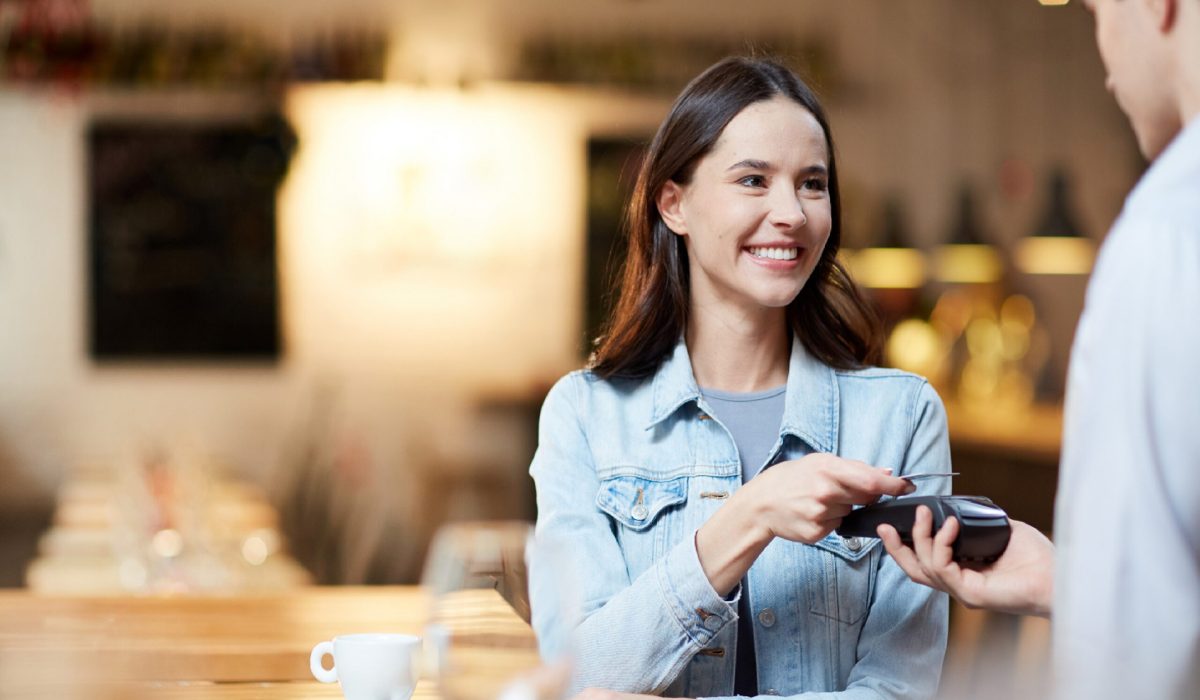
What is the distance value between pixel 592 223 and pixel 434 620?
250 inches

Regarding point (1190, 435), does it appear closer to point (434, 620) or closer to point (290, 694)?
point (434, 620)

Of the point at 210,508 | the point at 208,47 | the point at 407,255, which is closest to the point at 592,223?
the point at 407,255

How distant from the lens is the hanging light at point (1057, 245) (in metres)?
6.39

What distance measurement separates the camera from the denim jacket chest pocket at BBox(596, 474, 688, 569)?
158 cm

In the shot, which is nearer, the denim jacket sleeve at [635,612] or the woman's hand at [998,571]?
the woman's hand at [998,571]

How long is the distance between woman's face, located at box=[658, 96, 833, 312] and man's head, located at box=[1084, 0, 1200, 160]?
618 millimetres

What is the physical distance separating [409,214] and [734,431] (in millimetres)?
5570

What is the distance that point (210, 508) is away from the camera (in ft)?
13.5

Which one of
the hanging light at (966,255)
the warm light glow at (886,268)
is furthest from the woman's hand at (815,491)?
the warm light glow at (886,268)

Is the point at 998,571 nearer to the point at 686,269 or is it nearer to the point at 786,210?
the point at 786,210

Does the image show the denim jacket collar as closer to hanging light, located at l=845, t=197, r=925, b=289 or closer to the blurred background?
the blurred background

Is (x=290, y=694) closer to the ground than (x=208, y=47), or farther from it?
closer to the ground

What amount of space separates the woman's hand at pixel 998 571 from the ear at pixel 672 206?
2.00 ft

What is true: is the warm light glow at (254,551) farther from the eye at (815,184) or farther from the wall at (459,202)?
the wall at (459,202)
